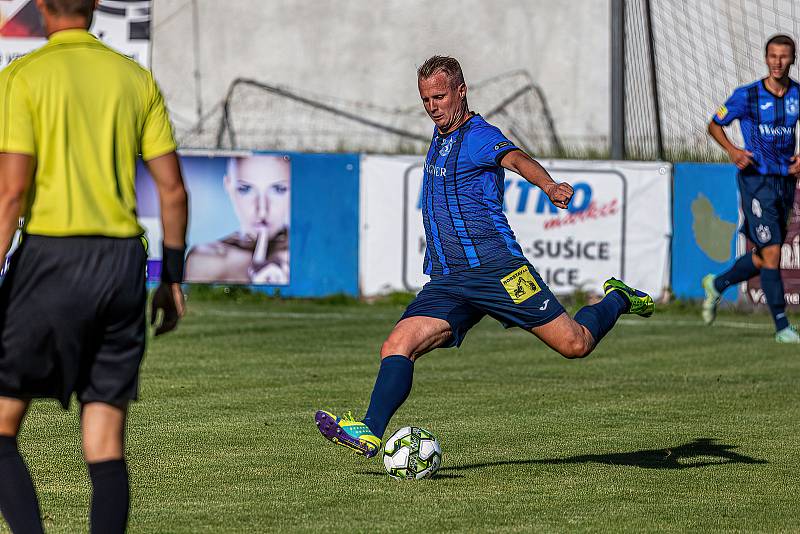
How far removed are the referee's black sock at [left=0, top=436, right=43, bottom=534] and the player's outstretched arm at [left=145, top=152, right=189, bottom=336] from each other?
63cm

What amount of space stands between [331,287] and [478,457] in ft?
31.3

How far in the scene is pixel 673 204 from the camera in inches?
645

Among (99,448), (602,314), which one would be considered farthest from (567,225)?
(99,448)

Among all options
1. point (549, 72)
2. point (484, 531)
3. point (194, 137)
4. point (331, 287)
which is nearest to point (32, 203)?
point (484, 531)

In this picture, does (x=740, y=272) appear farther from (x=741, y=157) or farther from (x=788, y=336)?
(x=741, y=157)

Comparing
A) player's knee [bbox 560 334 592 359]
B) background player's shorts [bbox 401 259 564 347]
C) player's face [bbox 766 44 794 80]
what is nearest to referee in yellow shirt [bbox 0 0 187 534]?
background player's shorts [bbox 401 259 564 347]

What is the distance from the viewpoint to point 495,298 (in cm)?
647

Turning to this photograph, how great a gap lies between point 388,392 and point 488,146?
1164mm

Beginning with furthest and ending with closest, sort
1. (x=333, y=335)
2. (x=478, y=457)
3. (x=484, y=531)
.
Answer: (x=333, y=335)
(x=478, y=457)
(x=484, y=531)

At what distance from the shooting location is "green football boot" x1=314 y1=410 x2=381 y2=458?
5938mm

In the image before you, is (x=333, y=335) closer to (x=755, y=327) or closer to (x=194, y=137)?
(x=755, y=327)

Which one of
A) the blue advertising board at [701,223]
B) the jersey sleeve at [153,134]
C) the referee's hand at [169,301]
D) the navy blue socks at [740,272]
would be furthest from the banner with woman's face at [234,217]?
the jersey sleeve at [153,134]

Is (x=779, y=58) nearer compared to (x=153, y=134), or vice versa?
(x=153, y=134)

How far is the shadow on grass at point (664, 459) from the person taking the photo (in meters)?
6.75
